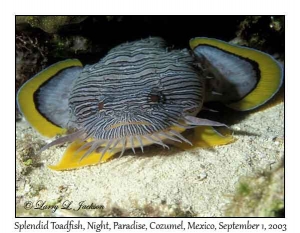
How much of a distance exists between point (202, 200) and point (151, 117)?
0.98 m

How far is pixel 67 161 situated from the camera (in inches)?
161

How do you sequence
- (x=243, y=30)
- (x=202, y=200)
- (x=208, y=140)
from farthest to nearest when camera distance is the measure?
1. (x=243, y=30)
2. (x=208, y=140)
3. (x=202, y=200)

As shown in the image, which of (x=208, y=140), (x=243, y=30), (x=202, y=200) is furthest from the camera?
(x=243, y=30)

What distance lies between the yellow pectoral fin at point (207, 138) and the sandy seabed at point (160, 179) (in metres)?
0.08

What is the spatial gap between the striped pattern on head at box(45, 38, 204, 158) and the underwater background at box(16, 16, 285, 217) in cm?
41

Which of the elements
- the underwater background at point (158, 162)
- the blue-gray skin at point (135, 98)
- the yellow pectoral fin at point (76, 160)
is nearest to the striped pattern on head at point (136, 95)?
the blue-gray skin at point (135, 98)

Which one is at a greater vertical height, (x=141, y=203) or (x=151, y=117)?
(x=151, y=117)

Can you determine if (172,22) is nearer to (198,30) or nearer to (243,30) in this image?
(198,30)

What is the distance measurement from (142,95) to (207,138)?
967mm

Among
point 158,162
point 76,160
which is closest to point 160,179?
point 158,162

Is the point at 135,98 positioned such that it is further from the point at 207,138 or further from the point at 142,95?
the point at 207,138

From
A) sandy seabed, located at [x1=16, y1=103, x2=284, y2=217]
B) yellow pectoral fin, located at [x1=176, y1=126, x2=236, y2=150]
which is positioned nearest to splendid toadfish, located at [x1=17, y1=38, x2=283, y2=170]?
yellow pectoral fin, located at [x1=176, y1=126, x2=236, y2=150]

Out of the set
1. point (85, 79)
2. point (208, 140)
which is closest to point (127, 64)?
point (85, 79)

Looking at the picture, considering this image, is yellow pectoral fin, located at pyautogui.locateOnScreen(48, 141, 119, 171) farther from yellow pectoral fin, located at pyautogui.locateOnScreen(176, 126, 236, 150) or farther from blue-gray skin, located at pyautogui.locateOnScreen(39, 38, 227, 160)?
yellow pectoral fin, located at pyautogui.locateOnScreen(176, 126, 236, 150)
